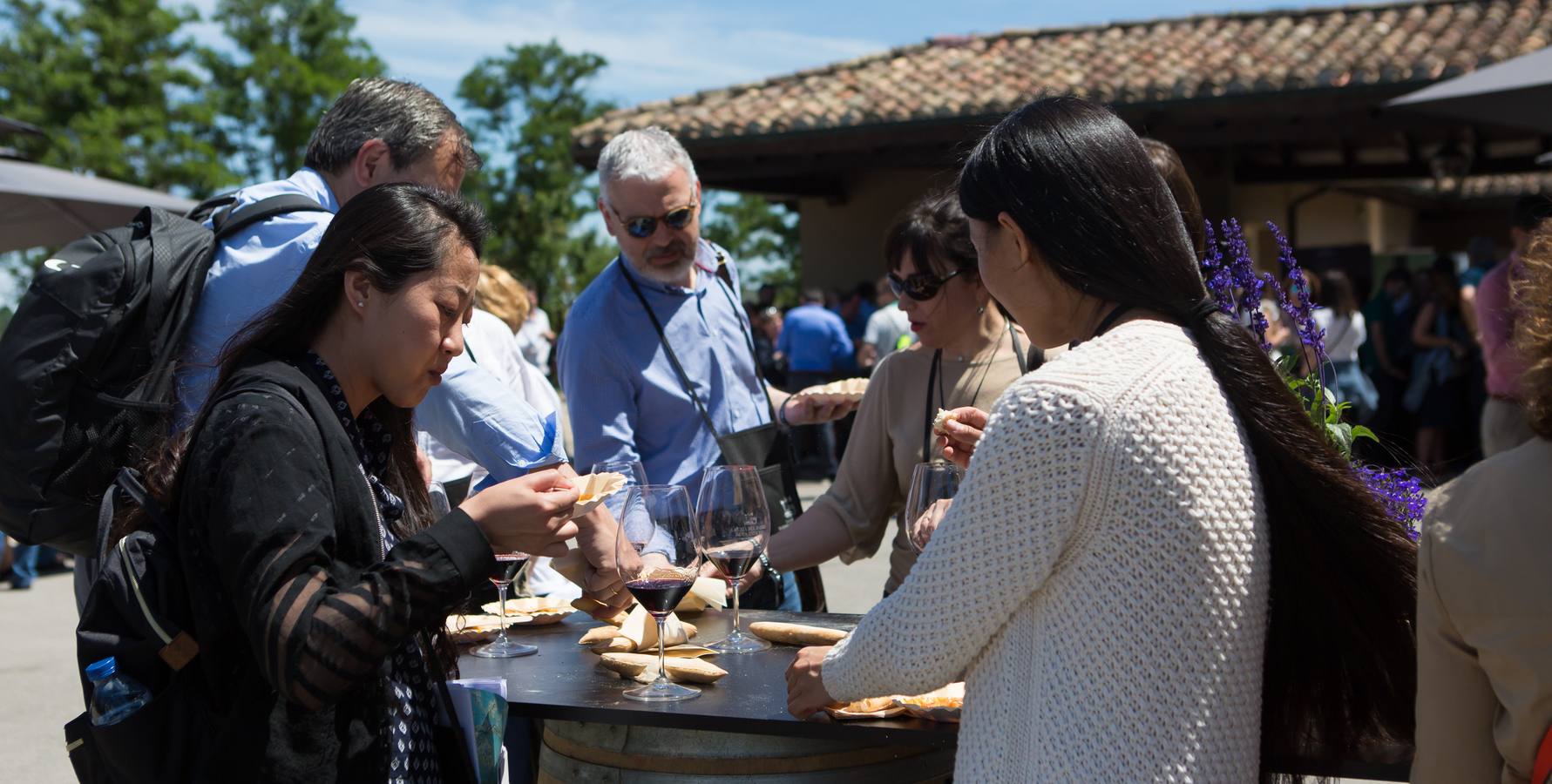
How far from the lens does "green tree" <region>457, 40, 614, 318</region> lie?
4159cm

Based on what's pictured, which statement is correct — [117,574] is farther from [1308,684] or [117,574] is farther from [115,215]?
[115,215]

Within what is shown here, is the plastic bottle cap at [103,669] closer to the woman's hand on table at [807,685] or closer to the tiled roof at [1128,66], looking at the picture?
the woman's hand on table at [807,685]

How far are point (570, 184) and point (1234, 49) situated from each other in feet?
101

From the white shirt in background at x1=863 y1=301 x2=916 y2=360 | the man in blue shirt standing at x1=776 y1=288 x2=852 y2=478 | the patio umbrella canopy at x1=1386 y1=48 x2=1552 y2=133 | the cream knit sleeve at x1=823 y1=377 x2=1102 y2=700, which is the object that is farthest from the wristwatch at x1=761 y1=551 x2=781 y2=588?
the man in blue shirt standing at x1=776 y1=288 x2=852 y2=478

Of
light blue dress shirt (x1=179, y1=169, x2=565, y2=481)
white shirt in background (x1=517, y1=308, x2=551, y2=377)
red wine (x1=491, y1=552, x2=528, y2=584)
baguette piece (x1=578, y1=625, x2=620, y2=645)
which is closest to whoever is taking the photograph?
red wine (x1=491, y1=552, x2=528, y2=584)

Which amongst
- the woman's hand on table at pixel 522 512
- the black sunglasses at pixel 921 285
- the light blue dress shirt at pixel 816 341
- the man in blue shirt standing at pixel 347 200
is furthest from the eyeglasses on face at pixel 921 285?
the light blue dress shirt at pixel 816 341

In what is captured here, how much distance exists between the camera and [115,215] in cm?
897

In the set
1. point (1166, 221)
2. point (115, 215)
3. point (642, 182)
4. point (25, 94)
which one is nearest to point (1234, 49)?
point (115, 215)

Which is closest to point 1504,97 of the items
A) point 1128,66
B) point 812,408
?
point 812,408

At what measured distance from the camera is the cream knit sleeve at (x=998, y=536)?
1569mm

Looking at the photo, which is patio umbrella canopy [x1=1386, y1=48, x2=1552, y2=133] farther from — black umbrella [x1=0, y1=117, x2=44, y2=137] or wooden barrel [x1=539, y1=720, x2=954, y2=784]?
black umbrella [x1=0, y1=117, x2=44, y2=137]

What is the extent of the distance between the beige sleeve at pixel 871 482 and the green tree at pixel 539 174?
37.8m

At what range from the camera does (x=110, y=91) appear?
30.0 meters

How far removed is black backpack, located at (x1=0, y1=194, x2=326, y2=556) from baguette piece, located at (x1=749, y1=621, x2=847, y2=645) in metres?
1.25
